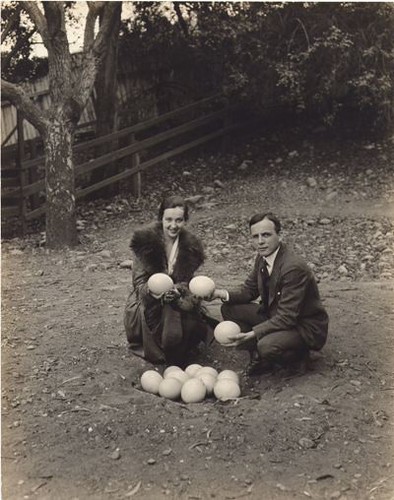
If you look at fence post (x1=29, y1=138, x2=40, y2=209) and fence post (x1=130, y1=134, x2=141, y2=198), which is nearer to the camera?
fence post (x1=29, y1=138, x2=40, y2=209)

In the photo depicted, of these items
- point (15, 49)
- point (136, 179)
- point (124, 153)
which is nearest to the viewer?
point (15, 49)

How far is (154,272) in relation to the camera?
5.22 m

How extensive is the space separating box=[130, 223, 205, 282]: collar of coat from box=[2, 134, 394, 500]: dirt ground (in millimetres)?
723

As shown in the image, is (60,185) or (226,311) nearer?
(226,311)

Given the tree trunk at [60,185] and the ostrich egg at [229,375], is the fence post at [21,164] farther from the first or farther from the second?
the ostrich egg at [229,375]

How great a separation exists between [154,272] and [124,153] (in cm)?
610

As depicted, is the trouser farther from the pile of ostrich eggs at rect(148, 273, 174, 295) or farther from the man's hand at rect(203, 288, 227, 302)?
the pile of ostrich eggs at rect(148, 273, 174, 295)

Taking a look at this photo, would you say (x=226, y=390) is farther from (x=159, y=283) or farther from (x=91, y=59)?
(x=91, y=59)

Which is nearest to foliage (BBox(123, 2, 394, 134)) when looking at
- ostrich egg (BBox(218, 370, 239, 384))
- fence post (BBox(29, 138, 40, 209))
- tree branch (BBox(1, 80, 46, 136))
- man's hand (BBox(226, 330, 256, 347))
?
fence post (BBox(29, 138, 40, 209))

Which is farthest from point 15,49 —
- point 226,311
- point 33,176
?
point 226,311

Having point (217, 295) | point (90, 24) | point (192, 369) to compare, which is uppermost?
point (90, 24)

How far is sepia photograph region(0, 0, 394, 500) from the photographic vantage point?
3996mm

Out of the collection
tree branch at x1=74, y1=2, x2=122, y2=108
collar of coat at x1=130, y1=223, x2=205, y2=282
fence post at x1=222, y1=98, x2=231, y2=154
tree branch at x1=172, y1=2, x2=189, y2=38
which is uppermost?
tree branch at x1=172, y1=2, x2=189, y2=38

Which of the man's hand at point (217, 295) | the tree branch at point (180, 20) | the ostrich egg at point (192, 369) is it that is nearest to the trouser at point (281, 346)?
the man's hand at point (217, 295)
